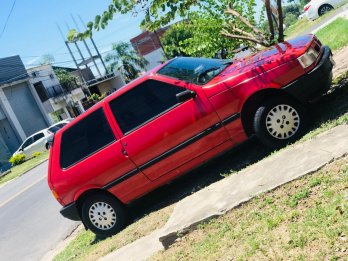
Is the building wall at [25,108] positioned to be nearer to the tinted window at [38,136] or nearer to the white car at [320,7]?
the tinted window at [38,136]

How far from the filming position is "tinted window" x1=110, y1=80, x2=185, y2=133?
6492 mm

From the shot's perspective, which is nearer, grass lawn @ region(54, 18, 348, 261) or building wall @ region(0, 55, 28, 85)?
grass lawn @ region(54, 18, 348, 261)

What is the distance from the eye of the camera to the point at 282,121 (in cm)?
619

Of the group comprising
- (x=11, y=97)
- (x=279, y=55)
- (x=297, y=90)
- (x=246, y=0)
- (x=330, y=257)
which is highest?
(x=11, y=97)

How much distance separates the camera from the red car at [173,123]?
6184mm

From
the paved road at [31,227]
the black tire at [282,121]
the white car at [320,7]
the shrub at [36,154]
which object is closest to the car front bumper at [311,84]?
the black tire at [282,121]

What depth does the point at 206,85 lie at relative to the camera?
6.35 m

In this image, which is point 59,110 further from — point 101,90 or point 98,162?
point 98,162

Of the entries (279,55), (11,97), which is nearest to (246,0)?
(279,55)

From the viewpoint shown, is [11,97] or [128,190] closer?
[128,190]

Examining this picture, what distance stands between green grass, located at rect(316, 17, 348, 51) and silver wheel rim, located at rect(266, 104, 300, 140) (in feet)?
25.0

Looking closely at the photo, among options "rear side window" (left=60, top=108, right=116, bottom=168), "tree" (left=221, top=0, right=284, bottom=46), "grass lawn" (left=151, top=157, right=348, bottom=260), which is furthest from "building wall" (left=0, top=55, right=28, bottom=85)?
"grass lawn" (left=151, top=157, right=348, bottom=260)

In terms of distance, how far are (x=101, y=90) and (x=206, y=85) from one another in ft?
199

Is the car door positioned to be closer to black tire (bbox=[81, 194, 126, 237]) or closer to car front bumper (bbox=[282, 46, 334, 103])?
black tire (bbox=[81, 194, 126, 237])
